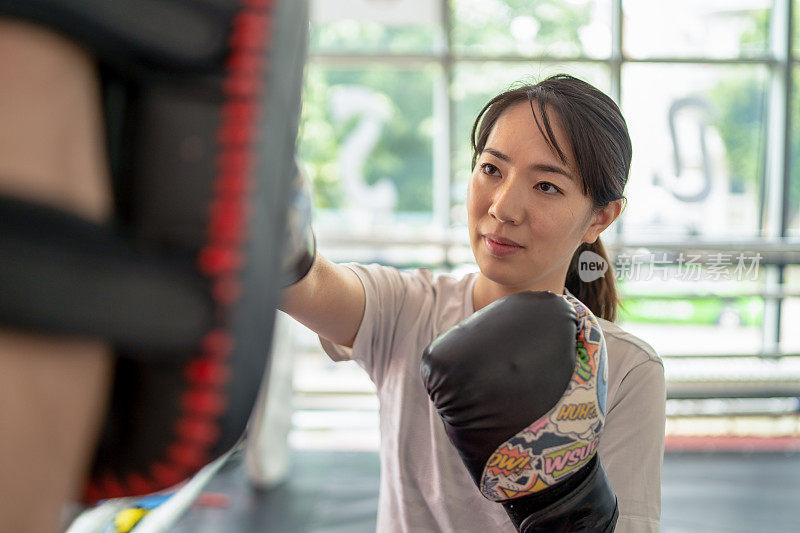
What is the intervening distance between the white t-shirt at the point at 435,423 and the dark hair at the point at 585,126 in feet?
0.83

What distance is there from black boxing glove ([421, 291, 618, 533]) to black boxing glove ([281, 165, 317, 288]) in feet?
0.64

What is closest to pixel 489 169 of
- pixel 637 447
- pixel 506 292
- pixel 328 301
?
pixel 506 292

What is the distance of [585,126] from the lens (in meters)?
0.99

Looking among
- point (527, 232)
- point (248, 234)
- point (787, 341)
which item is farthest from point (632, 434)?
point (787, 341)

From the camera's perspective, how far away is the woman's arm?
0.91m

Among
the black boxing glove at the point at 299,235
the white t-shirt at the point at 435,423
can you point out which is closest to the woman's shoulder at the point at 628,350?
the white t-shirt at the point at 435,423

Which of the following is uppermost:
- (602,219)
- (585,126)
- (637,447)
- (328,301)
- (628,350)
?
(585,126)

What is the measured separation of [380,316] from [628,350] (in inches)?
16.1

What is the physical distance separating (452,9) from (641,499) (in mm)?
3426

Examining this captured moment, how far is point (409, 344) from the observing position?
1.08m

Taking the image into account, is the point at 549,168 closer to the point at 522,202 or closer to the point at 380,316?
the point at 522,202

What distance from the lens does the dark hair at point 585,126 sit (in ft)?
3.25

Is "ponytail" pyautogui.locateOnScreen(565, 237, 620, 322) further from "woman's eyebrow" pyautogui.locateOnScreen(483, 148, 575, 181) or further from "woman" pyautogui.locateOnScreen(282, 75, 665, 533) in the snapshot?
"woman's eyebrow" pyautogui.locateOnScreen(483, 148, 575, 181)

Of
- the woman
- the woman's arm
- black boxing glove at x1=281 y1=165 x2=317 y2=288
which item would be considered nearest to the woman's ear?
the woman
